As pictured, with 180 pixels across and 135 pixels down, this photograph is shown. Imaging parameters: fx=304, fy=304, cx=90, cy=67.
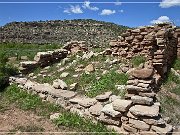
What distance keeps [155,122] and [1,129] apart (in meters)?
4.63

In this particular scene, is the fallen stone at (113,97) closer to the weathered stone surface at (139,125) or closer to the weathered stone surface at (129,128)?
the weathered stone surface at (129,128)

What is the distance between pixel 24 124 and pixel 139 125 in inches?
144

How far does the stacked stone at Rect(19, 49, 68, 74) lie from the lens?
51.9 feet

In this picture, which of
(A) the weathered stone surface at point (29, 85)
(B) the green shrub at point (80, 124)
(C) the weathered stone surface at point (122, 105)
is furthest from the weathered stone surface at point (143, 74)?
(A) the weathered stone surface at point (29, 85)

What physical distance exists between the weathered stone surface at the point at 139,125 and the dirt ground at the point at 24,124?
1965 millimetres

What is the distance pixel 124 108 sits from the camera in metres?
8.80

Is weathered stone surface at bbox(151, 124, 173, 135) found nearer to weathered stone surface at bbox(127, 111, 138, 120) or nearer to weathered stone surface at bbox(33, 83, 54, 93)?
weathered stone surface at bbox(127, 111, 138, 120)

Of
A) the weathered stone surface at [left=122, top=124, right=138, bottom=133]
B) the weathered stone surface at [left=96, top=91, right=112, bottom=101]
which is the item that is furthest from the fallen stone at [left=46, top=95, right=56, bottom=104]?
the weathered stone surface at [left=122, top=124, right=138, bottom=133]

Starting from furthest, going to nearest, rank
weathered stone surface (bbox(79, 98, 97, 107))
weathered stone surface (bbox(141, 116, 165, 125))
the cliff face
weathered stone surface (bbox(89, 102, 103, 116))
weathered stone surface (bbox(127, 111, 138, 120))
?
the cliff face < weathered stone surface (bbox(79, 98, 97, 107)) < weathered stone surface (bbox(89, 102, 103, 116)) < weathered stone surface (bbox(127, 111, 138, 120)) < weathered stone surface (bbox(141, 116, 165, 125))

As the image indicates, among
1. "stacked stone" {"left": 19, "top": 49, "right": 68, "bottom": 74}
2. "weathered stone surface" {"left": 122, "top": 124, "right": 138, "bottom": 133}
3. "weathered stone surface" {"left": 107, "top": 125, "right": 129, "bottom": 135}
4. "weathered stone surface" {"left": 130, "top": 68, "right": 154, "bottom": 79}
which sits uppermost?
"stacked stone" {"left": 19, "top": 49, "right": 68, "bottom": 74}

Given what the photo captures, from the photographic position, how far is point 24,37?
5750 cm

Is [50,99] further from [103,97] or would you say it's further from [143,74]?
[143,74]

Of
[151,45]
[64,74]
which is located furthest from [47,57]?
[151,45]

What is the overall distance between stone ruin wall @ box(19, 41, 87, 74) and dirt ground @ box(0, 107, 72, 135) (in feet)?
17.1
